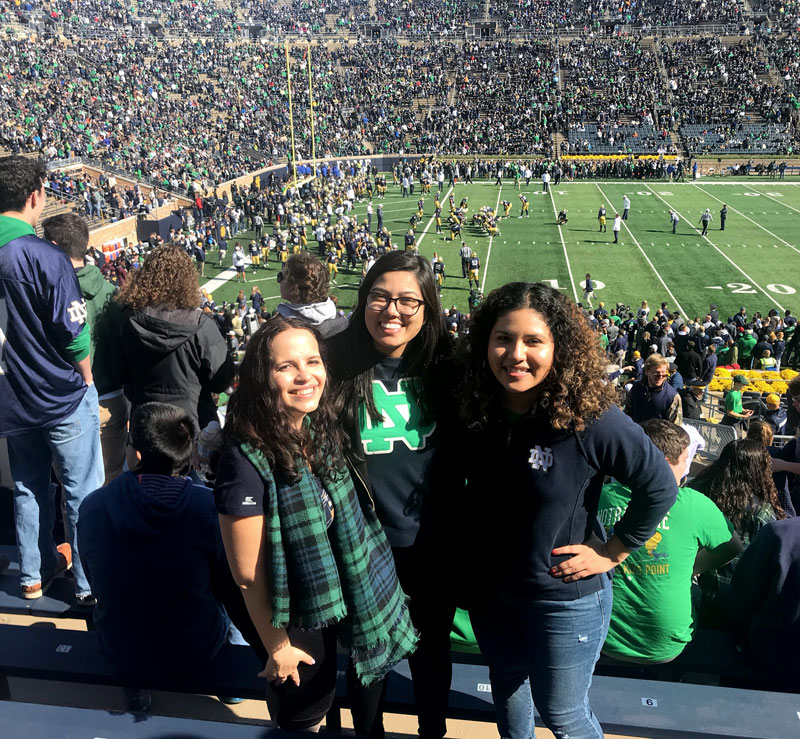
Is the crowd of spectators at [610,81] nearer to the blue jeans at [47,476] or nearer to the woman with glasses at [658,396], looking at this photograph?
the woman with glasses at [658,396]

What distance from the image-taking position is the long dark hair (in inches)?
92.7

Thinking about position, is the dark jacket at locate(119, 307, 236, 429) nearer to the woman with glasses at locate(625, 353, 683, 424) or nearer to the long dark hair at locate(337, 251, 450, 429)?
the long dark hair at locate(337, 251, 450, 429)

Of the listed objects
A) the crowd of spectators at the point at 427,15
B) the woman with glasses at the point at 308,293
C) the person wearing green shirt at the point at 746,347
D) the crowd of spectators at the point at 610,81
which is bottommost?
the person wearing green shirt at the point at 746,347

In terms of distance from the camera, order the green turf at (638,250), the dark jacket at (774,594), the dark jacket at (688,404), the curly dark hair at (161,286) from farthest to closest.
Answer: the green turf at (638,250) < the dark jacket at (688,404) < the curly dark hair at (161,286) < the dark jacket at (774,594)

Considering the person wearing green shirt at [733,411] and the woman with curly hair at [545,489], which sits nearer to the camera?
the woman with curly hair at [545,489]

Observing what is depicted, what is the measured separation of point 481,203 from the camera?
33438 mm

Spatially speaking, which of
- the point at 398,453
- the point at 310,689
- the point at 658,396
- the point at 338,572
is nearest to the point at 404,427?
the point at 398,453

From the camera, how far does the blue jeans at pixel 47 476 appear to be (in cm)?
300

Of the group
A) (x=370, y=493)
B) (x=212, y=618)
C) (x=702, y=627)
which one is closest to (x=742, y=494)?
(x=702, y=627)

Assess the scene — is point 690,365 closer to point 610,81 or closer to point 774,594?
point 774,594

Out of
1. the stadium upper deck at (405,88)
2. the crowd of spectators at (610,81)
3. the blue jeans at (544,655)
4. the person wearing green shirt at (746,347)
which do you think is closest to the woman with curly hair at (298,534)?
the blue jeans at (544,655)

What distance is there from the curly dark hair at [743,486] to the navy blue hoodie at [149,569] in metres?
2.22

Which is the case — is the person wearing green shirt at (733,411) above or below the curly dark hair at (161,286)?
below

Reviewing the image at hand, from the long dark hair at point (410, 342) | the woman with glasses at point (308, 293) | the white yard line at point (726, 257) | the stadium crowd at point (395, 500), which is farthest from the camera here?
the white yard line at point (726, 257)
